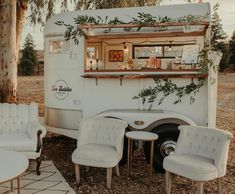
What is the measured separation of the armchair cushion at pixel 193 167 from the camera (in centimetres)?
419

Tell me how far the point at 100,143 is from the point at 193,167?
1.77 m

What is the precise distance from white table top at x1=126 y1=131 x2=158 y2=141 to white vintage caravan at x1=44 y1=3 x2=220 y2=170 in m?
0.29

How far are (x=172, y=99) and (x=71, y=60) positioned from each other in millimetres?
2096

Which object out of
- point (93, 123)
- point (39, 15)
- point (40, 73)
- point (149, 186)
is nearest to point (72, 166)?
point (93, 123)

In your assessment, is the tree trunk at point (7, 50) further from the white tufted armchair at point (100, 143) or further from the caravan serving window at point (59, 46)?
the white tufted armchair at point (100, 143)

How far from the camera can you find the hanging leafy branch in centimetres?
576

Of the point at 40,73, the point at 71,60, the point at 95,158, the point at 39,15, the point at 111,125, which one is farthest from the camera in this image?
the point at 40,73

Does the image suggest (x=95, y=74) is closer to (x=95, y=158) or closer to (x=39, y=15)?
(x=95, y=158)

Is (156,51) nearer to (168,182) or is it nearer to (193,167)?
(168,182)

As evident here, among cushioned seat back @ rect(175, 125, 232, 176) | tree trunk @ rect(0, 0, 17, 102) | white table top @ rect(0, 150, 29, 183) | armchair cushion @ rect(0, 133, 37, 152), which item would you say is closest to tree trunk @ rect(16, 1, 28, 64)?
tree trunk @ rect(0, 0, 17, 102)

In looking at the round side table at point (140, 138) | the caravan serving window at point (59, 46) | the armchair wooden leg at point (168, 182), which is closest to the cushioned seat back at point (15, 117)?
the caravan serving window at point (59, 46)

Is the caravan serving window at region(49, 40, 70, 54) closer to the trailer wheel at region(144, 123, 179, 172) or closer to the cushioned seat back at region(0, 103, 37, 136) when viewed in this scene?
the cushioned seat back at region(0, 103, 37, 136)

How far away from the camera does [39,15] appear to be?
1195 cm

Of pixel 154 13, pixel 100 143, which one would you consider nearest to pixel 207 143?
pixel 100 143
